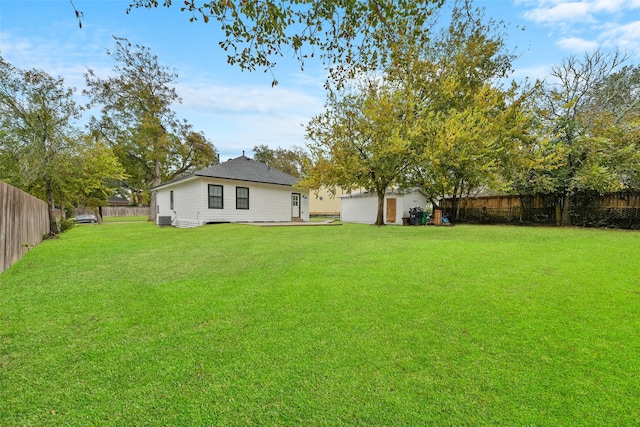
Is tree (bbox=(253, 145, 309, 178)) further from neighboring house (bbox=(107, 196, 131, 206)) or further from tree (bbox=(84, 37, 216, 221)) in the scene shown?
neighboring house (bbox=(107, 196, 131, 206))

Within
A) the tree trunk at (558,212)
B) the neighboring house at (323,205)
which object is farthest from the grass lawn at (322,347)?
the neighboring house at (323,205)

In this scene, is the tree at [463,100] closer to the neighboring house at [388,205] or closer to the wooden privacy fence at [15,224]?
the neighboring house at [388,205]

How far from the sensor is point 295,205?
689 inches

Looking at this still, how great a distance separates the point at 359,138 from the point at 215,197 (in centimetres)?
769

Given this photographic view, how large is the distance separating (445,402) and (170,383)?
1.71m

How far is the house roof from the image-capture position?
14.1m

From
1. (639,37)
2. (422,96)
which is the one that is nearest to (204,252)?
(422,96)

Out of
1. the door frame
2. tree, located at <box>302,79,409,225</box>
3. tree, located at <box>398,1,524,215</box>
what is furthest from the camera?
the door frame

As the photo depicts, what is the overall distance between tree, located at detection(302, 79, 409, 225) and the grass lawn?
8600 mm

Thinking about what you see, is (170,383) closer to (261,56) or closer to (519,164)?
(261,56)

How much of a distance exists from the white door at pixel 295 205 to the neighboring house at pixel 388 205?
4321mm

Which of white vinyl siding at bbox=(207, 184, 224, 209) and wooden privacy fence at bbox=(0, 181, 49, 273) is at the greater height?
white vinyl siding at bbox=(207, 184, 224, 209)

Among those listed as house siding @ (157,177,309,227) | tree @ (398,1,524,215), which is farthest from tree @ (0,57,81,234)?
tree @ (398,1,524,215)

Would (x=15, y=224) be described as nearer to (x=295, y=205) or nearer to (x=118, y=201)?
(x=295, y=205)
